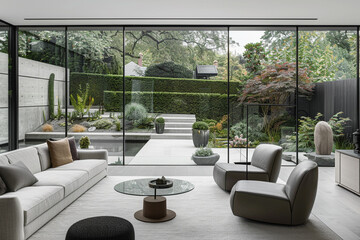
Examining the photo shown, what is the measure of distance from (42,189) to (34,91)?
12.9ft

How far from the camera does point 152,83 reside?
6.74 meters

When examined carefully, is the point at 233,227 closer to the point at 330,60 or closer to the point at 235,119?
the point at 235,119

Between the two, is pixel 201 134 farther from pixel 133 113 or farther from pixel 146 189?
pixel 146 189

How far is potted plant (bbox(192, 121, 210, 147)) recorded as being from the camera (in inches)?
262

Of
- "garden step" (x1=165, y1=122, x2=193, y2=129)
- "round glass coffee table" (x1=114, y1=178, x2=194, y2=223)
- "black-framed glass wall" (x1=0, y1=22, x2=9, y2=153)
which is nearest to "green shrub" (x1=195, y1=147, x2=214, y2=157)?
"garden step" (x1=165, y1=122, x2=193, y2=129)

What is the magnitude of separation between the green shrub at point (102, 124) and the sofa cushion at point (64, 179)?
225 cm

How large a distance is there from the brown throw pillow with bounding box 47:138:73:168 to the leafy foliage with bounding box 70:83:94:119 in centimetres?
175

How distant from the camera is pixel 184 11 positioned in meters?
5.66

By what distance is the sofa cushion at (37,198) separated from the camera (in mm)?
2985

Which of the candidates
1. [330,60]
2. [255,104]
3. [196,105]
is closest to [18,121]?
[196,105]

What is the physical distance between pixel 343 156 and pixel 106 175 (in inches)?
158

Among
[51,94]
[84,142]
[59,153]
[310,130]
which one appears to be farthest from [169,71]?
[310,130]

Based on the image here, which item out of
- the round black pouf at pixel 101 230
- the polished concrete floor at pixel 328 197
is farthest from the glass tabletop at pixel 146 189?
the polished concrete floor at pixel 328 197

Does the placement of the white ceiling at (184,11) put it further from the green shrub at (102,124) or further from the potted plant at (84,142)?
the potted plant at (84,142)
